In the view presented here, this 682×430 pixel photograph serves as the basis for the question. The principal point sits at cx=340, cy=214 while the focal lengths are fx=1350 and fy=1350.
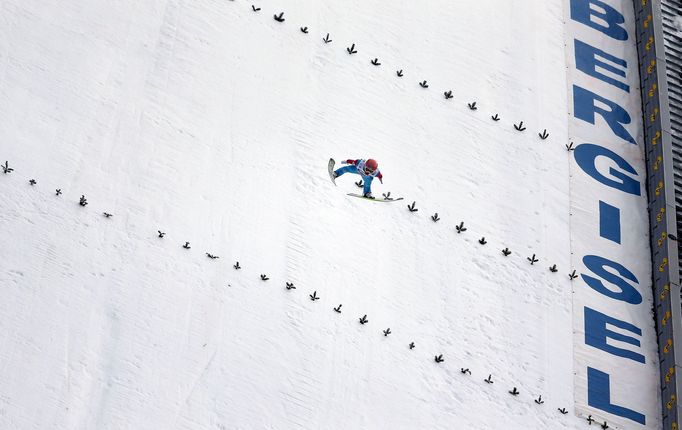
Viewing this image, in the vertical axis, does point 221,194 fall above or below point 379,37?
Answer: below

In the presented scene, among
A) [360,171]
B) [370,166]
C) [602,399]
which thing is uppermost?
[370,166]

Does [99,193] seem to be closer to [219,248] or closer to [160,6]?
[219,248]

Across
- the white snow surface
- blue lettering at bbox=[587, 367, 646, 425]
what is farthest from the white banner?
the white snow surface

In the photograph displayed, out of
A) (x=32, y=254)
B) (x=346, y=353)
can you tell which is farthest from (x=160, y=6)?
(x=346, y=353)

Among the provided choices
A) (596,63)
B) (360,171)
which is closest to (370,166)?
(360,171)

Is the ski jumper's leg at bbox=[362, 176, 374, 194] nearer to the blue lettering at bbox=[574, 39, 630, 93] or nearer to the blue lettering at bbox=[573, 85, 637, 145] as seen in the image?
the blue lettering at bbox=[573, 85, 637, 145]

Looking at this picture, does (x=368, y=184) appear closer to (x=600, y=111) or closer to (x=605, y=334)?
(x=605, y=334)
